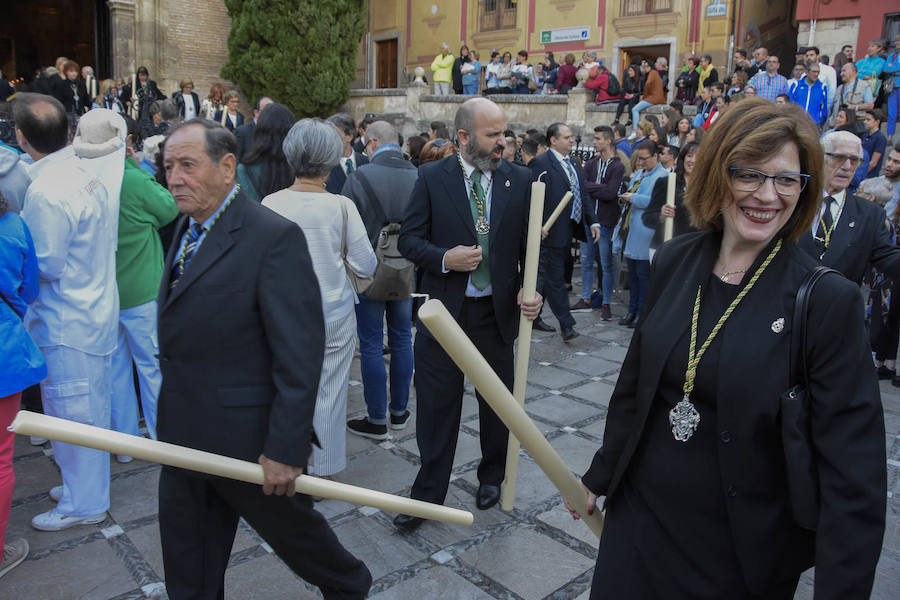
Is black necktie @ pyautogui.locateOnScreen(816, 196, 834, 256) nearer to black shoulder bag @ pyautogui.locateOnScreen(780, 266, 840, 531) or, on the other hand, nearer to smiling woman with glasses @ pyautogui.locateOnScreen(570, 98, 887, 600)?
smiling woman with glasses @ pyautogui.locateOnScreen(570, 98, 887, 600)

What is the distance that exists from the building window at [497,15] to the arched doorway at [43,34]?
13553 millimetres

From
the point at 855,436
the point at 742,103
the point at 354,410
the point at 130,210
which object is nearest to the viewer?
the point at 855,436

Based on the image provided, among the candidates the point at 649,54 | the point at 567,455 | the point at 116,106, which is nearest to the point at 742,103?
the point at 567,455

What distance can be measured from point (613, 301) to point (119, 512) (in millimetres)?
6556

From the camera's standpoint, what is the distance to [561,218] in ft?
22.5

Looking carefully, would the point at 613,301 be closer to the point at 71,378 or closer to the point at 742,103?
the point at 71,378

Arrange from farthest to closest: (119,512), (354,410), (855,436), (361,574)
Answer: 1. (354,410)
2. (119,512)
3. (361,574)
4. (855,436)

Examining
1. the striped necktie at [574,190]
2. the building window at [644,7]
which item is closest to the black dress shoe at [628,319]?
the striped necktie at [574,190]

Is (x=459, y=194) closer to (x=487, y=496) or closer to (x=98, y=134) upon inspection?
(x=487, y=496)

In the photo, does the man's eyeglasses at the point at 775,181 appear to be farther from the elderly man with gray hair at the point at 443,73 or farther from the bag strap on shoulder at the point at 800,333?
the elderly man with gray hair at the point at 443,73

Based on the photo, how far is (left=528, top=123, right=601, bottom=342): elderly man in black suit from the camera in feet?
22.4

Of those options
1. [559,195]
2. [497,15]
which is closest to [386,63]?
[497,15]

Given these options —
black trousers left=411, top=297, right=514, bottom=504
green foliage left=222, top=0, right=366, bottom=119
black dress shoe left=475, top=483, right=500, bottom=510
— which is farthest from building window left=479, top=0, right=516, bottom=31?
black dress shoe left=475, top=483, right=500, bottom=510

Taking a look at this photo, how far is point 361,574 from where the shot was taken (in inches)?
100
